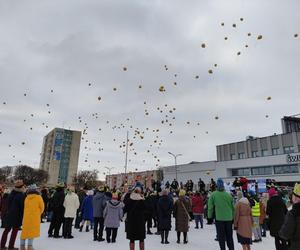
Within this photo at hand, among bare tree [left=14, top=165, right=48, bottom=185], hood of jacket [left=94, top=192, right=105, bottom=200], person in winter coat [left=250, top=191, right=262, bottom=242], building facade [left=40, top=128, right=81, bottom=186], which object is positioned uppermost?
building facade [left=40, top=128, right=81, bottom=186]

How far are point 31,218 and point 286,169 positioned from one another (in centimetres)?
5182

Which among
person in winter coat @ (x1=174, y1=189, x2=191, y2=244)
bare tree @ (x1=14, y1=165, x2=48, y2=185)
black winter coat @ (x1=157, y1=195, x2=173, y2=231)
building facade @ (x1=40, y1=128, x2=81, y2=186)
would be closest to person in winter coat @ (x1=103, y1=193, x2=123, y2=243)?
black winter coat @ (x1=157, y1=195, x2=173, y2=231)

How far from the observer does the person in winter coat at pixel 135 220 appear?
7.20 m

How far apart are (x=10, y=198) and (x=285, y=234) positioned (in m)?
7.20

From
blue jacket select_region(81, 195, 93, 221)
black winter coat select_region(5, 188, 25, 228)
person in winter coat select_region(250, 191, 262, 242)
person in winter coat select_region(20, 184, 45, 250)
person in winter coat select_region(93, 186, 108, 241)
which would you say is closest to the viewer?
person in winter coat select_region(20, 184, 45, 250)

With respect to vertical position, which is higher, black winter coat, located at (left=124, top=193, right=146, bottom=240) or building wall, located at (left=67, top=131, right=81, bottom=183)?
building wall, located at (left=67, top=131, right=81, bottom=183)

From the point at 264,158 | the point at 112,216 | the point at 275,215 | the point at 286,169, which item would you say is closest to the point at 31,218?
the point at 112,216

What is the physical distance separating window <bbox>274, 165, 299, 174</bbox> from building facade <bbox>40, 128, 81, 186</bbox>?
95.2 m

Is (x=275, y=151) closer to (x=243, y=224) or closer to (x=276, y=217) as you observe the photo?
(x=276, y=217)

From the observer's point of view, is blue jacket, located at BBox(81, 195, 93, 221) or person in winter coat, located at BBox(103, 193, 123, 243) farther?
blue jacket, located at BBox(81, 195, 93, 221)

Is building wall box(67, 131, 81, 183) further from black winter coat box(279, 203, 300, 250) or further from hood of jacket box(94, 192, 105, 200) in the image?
black winter coat box(279, 203, 300, 250)

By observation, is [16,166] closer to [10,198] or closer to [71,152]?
[71,152]

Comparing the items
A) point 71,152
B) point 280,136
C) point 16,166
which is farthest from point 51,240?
point 71,152

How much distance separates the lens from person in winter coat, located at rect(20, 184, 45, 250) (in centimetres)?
718
